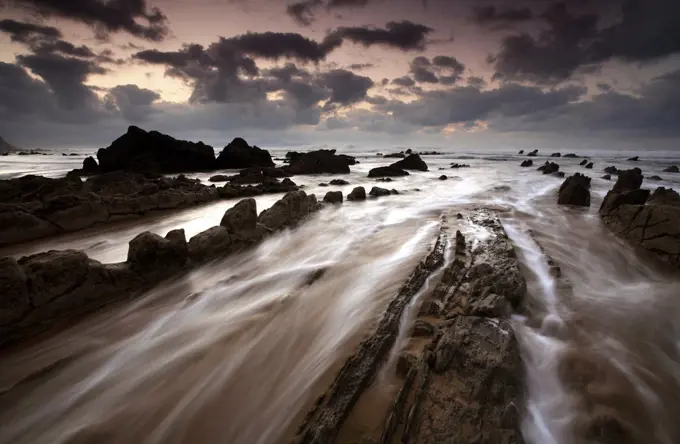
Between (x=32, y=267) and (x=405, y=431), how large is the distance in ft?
10.2

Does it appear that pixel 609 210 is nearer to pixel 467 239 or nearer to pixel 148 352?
pixel 467 239

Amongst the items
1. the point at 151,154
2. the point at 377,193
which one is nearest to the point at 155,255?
the point at 377,193

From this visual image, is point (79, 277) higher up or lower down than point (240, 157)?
lower down

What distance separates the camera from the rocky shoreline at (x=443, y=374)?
1.62m

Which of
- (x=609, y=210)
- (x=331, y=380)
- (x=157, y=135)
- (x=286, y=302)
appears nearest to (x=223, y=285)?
(x=286, y=302)

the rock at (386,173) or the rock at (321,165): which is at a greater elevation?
the rock at (321,165)

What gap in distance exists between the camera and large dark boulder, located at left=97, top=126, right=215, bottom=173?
71.3ft

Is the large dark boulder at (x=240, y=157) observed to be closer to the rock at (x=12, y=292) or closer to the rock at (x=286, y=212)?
the rock at (x=286, y=212)

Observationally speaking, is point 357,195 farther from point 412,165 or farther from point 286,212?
point 412,165

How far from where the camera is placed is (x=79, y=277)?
115 inches

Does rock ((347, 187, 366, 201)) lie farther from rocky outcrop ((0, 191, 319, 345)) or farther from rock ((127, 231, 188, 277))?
rock ((127, 231, 188, 277))

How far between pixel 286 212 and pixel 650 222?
19.6 ft

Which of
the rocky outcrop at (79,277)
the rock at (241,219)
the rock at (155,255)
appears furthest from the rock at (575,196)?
the rock at (155,255)

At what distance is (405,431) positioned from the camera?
1.62 m
